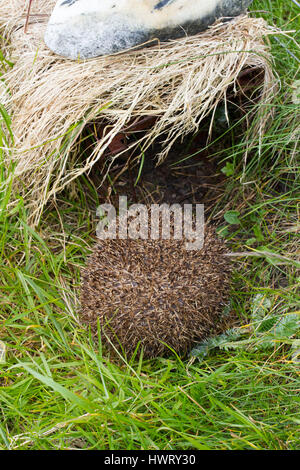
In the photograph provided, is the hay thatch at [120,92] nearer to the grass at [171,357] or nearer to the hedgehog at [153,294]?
the grass at [171,357]

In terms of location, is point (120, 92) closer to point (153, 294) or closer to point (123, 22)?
point (123, 22)

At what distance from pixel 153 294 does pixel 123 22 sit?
157cm

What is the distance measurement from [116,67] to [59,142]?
547 mm

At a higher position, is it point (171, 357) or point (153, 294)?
point (153, 294)

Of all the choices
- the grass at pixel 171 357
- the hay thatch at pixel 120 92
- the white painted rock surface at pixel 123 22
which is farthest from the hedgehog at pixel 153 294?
the white painted rock surface at pixel 123 22

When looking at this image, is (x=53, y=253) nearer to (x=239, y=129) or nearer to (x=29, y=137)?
(x=29, y=137)

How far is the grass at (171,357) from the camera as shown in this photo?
2.13m

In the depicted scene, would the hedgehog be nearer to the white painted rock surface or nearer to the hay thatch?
the hay thatch

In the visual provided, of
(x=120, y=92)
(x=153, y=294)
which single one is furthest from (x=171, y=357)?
(x=120, y=92)

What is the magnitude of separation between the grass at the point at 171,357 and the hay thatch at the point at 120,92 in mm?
169

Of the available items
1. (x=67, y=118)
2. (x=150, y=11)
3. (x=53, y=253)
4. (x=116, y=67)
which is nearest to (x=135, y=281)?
(x=53, y=253)

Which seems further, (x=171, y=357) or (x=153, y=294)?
(x=171, y=357)

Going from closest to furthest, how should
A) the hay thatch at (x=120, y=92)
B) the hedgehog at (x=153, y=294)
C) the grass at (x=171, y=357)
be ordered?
the grass at (x=171, y=357) < the hedgehog at (x=153, y=294) < the hay thatch at (x=120, y=92)

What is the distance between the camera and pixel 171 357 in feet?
8.86
